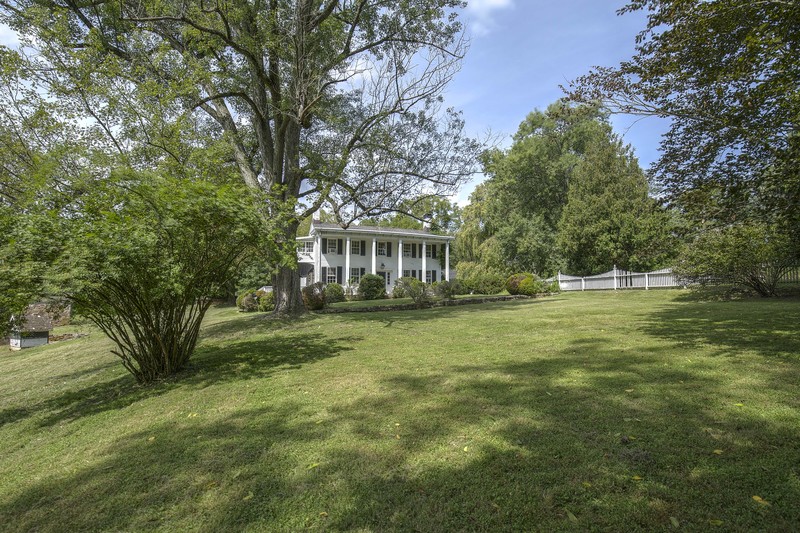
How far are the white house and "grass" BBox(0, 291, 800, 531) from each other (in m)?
23.5

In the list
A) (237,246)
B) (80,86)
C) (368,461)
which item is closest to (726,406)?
(368,461)

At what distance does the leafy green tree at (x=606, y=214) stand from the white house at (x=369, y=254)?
1058 centimetres

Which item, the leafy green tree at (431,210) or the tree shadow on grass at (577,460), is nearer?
the tree shadow on grass at (577,460)

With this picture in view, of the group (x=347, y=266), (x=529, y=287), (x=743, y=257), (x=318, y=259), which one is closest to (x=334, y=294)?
(x=347, y=266)

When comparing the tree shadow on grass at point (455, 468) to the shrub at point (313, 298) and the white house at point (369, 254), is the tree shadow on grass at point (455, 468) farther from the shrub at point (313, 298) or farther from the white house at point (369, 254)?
the white house at point (369, 254)

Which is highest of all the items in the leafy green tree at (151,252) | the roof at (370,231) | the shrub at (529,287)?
the roof at (370,231)

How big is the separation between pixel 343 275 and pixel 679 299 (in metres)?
21.6

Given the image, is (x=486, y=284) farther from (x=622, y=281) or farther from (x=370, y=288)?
(x=622, y=281)

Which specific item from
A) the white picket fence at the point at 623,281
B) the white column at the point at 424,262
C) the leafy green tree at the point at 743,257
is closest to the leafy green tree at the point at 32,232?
the leafy green tree at the point at 743,257

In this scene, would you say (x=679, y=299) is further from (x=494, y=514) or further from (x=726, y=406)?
(x=494, y=514)

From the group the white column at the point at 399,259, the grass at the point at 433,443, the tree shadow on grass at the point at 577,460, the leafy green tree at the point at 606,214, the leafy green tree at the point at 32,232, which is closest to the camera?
the tree shadow on grass at the point at 577,460

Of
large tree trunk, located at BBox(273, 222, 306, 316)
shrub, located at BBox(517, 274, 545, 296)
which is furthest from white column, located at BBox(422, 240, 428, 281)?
large tree trunk, located at BBox(273, 222, 306, 316)

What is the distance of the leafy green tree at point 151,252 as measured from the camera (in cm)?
477

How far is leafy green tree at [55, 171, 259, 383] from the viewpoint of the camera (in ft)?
15.6
